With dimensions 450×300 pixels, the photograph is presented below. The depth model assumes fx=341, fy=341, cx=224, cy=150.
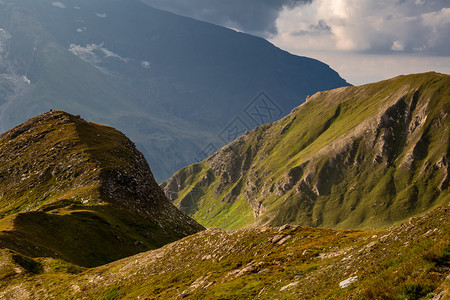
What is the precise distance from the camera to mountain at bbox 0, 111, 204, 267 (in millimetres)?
68500

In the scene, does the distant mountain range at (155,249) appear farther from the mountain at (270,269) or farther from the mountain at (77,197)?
the mountain at (77,197)

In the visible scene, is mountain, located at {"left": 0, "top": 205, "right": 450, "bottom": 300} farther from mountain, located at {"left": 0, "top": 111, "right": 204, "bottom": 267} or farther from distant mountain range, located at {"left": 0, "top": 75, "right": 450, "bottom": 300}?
mountain, located at {"left": 0, "top": 111, "right": 204, "bottom": 267}

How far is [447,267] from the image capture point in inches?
651

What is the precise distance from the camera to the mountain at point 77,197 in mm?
68500

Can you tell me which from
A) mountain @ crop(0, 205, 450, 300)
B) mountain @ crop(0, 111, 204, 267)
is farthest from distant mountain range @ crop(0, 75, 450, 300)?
mountain @ crop(0, 111, 204, 267)

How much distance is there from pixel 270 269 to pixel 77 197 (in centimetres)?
7475

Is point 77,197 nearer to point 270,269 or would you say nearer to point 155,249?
point 155,249

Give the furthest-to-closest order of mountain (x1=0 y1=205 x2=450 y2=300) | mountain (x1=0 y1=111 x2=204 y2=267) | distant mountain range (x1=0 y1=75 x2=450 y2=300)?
1. mountain (x1=0 y1=111 x2=204 y2=267)
2. distant mountain range (x1=0 y1=75 x2=450 y2=300)
3. mountain (x1=0 y1=205 x2=450 y2=300)

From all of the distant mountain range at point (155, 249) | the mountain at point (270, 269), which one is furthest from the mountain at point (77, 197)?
the mountain at point (270, 269)

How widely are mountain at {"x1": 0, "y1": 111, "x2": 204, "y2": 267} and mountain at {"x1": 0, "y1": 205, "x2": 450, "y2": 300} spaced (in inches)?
540

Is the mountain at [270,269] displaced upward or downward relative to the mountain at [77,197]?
downward

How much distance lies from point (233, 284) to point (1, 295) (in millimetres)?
35603

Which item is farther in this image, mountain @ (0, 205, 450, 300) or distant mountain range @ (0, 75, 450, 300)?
distant mountain range @ (0, 75, 450, 300)

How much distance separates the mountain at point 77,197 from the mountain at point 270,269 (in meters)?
13.7
